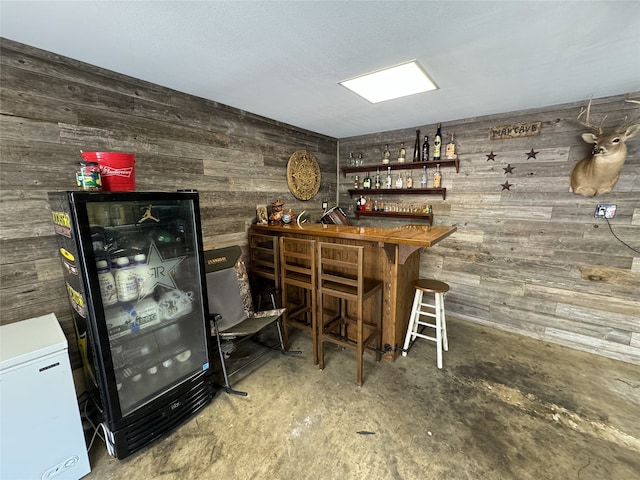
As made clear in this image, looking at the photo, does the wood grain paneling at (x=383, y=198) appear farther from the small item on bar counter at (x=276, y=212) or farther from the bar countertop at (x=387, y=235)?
the bar countertop at (x=387, y=235)

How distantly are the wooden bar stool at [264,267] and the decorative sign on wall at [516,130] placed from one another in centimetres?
267

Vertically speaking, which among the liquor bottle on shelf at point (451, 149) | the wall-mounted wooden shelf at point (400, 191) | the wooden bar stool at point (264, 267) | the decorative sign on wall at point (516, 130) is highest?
the decorative sign on wall at point (516, 130)

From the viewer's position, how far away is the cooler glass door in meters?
1.57

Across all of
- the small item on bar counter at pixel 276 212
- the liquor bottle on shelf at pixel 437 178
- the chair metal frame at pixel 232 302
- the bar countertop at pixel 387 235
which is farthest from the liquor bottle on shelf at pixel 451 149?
the chair metal frame at pixel 232 302

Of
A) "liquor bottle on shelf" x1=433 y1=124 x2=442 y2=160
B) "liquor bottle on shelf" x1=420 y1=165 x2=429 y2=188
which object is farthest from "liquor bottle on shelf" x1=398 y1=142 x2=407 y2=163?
"liquor bottle on shelf" x1=433 y1=124 x2=442 y2=160

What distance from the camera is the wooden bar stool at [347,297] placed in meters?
2.09

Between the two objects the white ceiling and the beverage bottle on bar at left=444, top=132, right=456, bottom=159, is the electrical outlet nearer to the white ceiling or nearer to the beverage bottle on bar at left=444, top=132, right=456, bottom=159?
the white ceiling

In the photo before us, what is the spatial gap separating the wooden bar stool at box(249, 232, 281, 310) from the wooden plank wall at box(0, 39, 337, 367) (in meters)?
0.37

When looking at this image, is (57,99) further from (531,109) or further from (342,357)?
(531,109)

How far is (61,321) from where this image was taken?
1.83 meters

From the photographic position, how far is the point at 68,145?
1.78m

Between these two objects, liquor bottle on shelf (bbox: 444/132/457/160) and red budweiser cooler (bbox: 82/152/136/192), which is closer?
red budweiser cooler (bbox: 82/152/136/192)

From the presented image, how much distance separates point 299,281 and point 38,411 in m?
1.73

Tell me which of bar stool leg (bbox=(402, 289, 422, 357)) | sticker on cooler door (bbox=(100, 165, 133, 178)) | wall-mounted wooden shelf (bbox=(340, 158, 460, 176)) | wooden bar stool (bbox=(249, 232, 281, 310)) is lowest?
bar stool leg (bbox=(402, 289, 422, 357))
